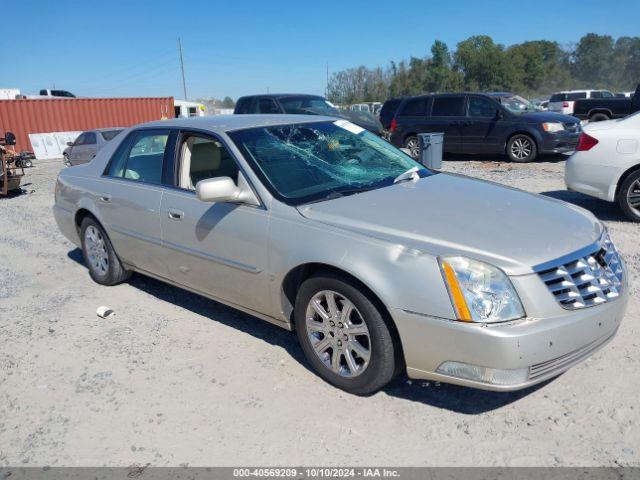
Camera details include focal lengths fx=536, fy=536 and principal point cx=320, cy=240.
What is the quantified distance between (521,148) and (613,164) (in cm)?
623

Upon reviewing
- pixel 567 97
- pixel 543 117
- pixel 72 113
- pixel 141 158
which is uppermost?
pixel 72 113

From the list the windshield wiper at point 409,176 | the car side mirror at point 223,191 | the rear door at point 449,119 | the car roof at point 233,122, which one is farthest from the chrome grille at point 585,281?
the rear door at point 449,119

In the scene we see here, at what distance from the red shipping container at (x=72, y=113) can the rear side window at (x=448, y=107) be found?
18774 mm

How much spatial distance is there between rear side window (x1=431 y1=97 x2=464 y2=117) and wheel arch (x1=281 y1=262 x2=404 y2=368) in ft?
36.2

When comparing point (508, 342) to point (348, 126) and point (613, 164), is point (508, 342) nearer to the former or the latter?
point (348, 126)

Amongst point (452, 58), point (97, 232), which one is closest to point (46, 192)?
point (97, 232)

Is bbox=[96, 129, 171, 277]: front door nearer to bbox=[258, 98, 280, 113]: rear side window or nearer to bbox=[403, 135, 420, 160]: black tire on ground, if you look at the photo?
bbox=[258, 98, 280, 113]: rear side window

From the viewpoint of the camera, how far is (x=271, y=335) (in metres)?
4.11

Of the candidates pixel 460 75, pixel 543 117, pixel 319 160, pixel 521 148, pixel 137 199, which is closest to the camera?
pixel 319 160

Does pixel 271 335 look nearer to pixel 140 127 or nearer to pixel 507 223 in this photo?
pixel 507 223

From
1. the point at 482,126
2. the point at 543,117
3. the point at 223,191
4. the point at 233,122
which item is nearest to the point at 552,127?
the point at 543,117

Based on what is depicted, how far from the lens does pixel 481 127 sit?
508 inches

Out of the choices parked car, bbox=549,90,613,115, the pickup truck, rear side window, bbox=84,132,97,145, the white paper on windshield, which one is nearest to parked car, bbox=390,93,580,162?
the white paper on windshield

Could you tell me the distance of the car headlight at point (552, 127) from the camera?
1203 cm
